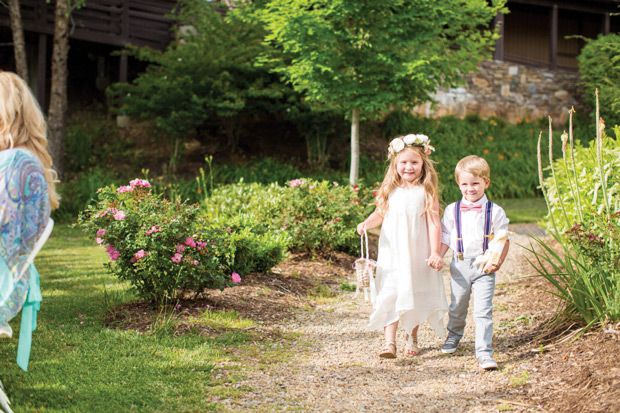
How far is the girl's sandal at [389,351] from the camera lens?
3.85 m

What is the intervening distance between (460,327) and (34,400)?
2.55 meters

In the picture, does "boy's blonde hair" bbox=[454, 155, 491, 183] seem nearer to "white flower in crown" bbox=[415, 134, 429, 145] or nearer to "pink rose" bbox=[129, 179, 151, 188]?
"white flower in crown" bbox=[415, 134, 429, 145]

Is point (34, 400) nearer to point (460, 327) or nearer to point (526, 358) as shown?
point (460, 327)

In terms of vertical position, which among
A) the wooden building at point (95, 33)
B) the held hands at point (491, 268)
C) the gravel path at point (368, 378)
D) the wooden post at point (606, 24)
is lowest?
the gravel path at point (368, 378)

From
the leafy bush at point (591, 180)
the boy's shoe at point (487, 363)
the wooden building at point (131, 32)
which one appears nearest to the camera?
the boy's shoe at point (487, 363)

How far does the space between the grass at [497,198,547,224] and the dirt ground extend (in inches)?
204

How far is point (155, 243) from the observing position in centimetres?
424

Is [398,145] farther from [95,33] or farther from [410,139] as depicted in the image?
[95,33]

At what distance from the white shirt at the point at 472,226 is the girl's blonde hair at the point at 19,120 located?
2428 mm

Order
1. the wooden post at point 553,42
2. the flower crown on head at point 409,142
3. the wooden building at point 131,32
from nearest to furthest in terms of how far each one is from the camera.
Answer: the flower crown on head at point 409,142
the wooden building at point 131,32
the wooden post at point 553,42

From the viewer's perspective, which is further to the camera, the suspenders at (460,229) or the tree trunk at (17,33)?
the tree trunk at (17,33)

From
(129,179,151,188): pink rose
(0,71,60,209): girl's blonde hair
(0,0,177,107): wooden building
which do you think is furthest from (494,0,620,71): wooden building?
(0,71,60,209): girl's blonde hair

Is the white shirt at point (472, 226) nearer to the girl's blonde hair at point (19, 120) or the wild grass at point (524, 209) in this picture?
the girl's blonde hair at point (19, 120)

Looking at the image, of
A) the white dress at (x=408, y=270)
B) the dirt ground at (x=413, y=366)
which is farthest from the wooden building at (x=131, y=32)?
the white dress at (x=408, y=270)
